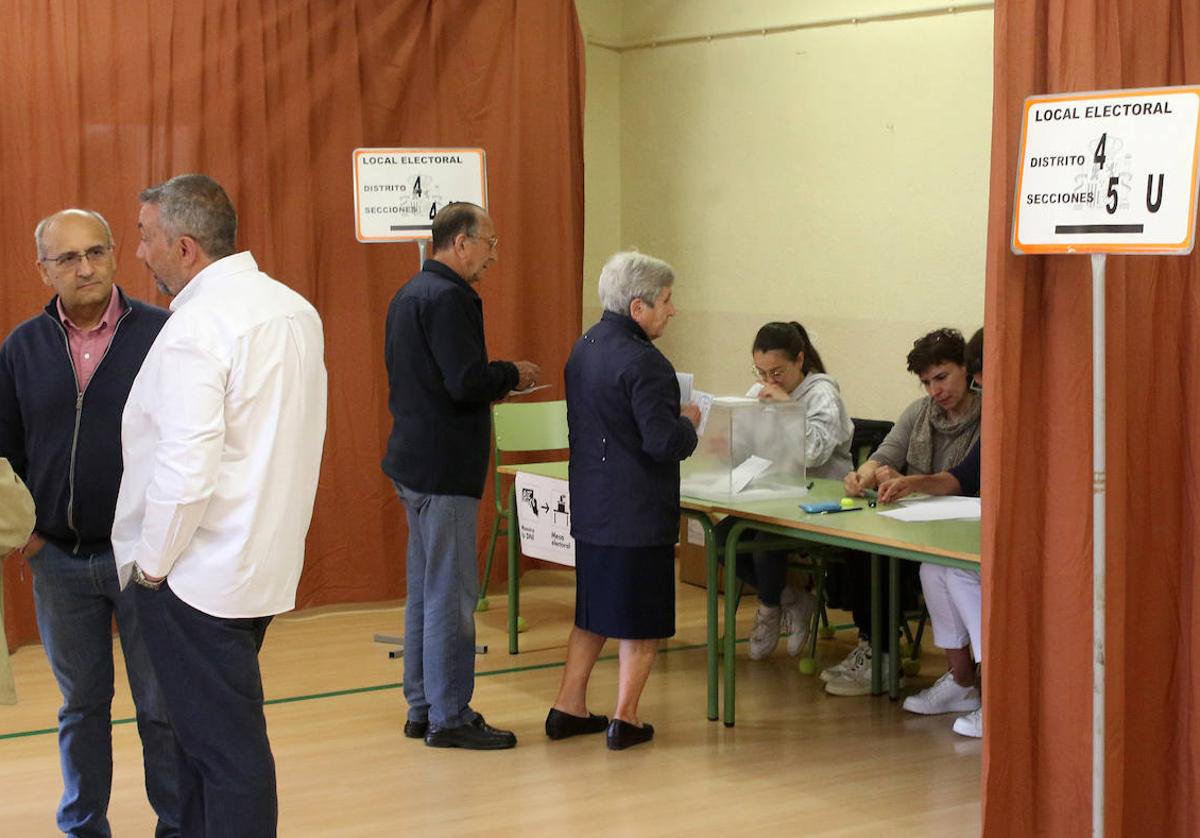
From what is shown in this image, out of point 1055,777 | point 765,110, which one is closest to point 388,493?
point 765,110

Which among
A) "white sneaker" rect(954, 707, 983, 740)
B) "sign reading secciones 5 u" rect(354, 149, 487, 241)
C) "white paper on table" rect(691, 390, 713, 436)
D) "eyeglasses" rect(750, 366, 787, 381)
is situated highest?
"sign reading secciones 5 u" rect(354, 149, 487, 241)

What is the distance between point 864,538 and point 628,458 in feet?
2.24

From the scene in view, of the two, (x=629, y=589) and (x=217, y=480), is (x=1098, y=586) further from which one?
(x=217, y=480)

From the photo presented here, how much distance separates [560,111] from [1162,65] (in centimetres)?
387

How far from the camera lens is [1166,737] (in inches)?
128

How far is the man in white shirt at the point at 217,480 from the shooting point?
101 inches

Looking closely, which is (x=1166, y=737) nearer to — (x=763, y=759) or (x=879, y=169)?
(x=763, y=759)

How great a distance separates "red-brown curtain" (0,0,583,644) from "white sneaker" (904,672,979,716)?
8.10 feet

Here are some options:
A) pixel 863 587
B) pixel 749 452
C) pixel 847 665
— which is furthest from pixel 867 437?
pixel 749 452

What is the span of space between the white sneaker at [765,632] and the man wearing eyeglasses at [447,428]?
1362mm

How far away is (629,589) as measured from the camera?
4148 millimetres

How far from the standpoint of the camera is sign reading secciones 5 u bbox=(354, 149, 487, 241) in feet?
17.8

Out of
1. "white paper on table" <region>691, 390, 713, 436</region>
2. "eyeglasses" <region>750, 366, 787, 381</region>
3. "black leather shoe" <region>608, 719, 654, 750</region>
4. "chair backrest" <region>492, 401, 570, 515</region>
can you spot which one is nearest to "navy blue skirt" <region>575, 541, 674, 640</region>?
"black leather shoe" <region>608, 719, 654, 750</region>

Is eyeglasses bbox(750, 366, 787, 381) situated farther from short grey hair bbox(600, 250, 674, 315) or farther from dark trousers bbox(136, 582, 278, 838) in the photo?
dark trousers bbox(136, 582, 278, 838)
